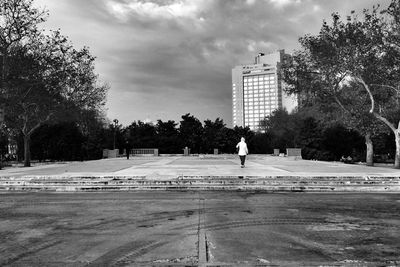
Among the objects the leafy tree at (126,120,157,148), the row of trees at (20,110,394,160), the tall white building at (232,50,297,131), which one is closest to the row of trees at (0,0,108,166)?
the row of trees at (20,110,394,160)

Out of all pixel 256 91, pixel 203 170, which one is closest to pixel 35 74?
pixel 203 170

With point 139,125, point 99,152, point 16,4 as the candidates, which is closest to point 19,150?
point 99,152

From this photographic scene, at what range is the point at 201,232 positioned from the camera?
6465 mm

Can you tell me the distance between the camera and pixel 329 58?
949 inches

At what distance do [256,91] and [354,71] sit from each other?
97315mm

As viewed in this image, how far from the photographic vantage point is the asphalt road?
16.4 feet

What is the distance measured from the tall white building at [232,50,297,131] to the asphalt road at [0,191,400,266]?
102415 millimetres

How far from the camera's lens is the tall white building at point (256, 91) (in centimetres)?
11388

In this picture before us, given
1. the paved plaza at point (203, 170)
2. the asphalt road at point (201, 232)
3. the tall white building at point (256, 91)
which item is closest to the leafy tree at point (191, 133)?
the paved plaza at point (203, 170)

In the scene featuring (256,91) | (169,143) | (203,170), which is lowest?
(203,170)

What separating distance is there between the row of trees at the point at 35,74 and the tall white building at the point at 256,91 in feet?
275

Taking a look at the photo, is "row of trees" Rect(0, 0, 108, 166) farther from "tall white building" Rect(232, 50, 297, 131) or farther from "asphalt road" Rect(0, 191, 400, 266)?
"tall white building" Rect(232, 50, 297, 131)

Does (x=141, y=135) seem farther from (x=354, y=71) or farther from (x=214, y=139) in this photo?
(x=354, y=71)

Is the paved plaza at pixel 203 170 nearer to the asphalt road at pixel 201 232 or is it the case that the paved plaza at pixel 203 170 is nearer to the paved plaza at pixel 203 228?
the paved plaza at pixel 203 228
